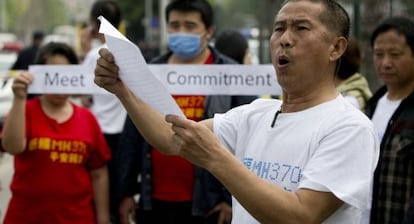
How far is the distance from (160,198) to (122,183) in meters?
0.36

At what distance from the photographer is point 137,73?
2.67m

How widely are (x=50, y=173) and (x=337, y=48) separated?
236 centimetres

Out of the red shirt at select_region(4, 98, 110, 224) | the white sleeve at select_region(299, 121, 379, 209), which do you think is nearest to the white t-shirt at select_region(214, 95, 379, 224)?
the white sleeve at select_region(299, 121, 379, 209)

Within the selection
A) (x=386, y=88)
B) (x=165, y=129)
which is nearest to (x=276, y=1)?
(x=386, y=88)

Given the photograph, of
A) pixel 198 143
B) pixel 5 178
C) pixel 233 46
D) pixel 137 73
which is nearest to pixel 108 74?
pixel 137 73

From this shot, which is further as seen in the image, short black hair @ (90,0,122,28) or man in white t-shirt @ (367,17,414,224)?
short black hair @ (90,0,122,28)

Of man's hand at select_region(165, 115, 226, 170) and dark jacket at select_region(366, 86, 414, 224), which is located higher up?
man's hand at select_region(165, 115, 226, 170)

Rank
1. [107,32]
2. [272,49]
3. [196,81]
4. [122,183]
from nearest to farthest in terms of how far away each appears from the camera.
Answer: [107,32]
[272,49]
[196,81]
[122,183]

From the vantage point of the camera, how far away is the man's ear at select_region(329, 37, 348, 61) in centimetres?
271

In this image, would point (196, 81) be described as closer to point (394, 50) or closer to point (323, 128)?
point (394, 50)

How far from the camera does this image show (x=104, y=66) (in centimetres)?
287

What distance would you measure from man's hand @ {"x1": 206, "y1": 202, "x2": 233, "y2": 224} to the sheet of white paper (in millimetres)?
2091

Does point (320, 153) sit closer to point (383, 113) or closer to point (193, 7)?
point (383, 113)

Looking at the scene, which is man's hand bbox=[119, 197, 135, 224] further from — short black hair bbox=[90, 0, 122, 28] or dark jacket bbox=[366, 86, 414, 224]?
short black hair bbox=[90, 0, 122, 28]
